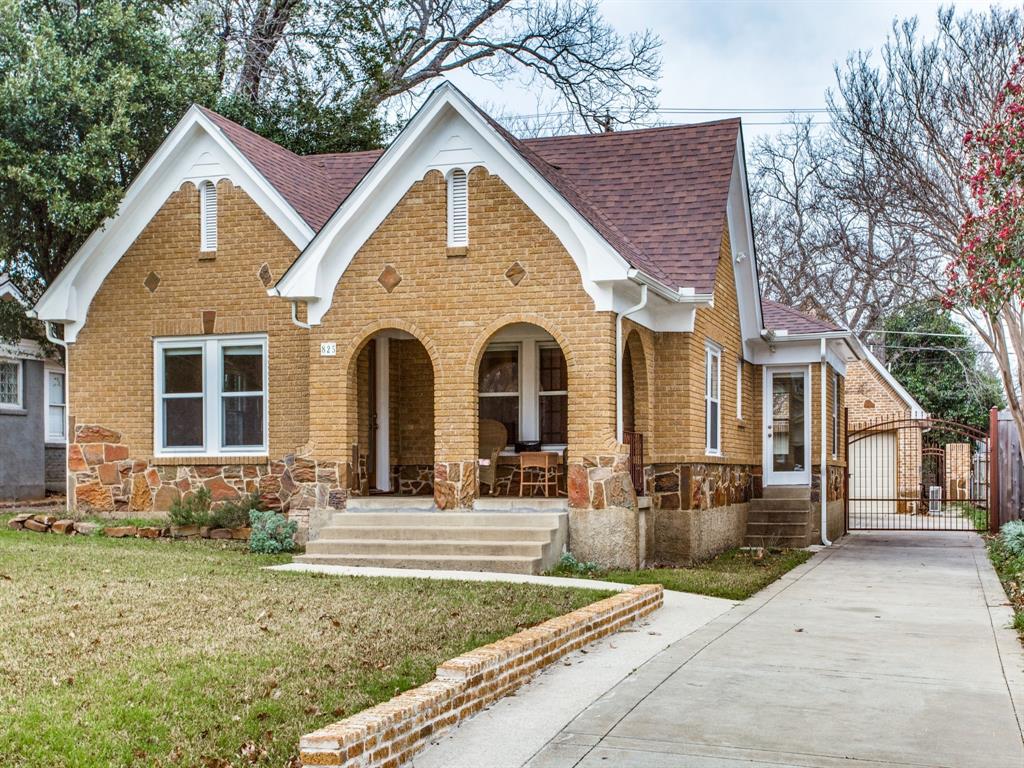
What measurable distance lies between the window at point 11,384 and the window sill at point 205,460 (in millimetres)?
9133

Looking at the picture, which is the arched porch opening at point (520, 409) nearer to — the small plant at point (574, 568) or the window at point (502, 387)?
the window at point (502, 387)

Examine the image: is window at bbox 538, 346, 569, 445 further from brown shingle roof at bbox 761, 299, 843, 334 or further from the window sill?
brown shingle roof at bbox 761, 299, 843, 334

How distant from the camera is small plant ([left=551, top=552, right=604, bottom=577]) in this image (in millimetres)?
13844

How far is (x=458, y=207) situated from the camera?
15.2 m

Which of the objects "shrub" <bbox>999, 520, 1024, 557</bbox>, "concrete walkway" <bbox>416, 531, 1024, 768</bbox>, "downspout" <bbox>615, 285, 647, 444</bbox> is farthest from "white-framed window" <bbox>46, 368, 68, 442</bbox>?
"shrub" <bbox>999, 520, 1024, 557</bbox>

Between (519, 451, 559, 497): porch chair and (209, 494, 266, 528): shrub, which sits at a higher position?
(519, 451, 559, 497): porch chair

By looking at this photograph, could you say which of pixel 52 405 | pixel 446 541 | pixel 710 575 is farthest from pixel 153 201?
pixel 52 405

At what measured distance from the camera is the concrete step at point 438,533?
46.1ft

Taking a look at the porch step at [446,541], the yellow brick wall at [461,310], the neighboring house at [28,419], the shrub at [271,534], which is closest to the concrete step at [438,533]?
the porch step at [446,541]

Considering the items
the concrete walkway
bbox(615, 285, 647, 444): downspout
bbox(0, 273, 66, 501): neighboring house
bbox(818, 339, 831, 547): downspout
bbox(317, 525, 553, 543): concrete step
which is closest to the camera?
the concrete walkway

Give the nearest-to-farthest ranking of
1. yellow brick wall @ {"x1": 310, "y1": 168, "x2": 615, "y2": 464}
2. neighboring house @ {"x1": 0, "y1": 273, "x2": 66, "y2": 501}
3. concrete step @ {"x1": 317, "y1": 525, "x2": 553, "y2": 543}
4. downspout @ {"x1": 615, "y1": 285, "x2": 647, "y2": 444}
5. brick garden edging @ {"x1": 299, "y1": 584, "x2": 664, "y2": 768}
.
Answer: brick garden edging @ {"x1": 299, "y1": 584, "x2": 664, "y2": 768} → concrete step @ {"x1": 317, "y1": 525, "x2": 553, "y2": 543} → yellow brick wall @ {"x1": 310, "y1": 168, "x2": 615, "y2": 464} → downspout @ {"x1": 615, "y1": 285, "x2": 647, "y2": 444} → neighboring house @ {"x1": 0, "y1": 273, "x2": 66, "y2": 501}

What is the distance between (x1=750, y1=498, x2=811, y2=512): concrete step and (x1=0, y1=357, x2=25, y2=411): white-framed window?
15.5 metres

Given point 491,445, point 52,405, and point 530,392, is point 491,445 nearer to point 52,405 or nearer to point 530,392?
point 530,392

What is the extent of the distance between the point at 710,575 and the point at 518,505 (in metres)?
2.48
